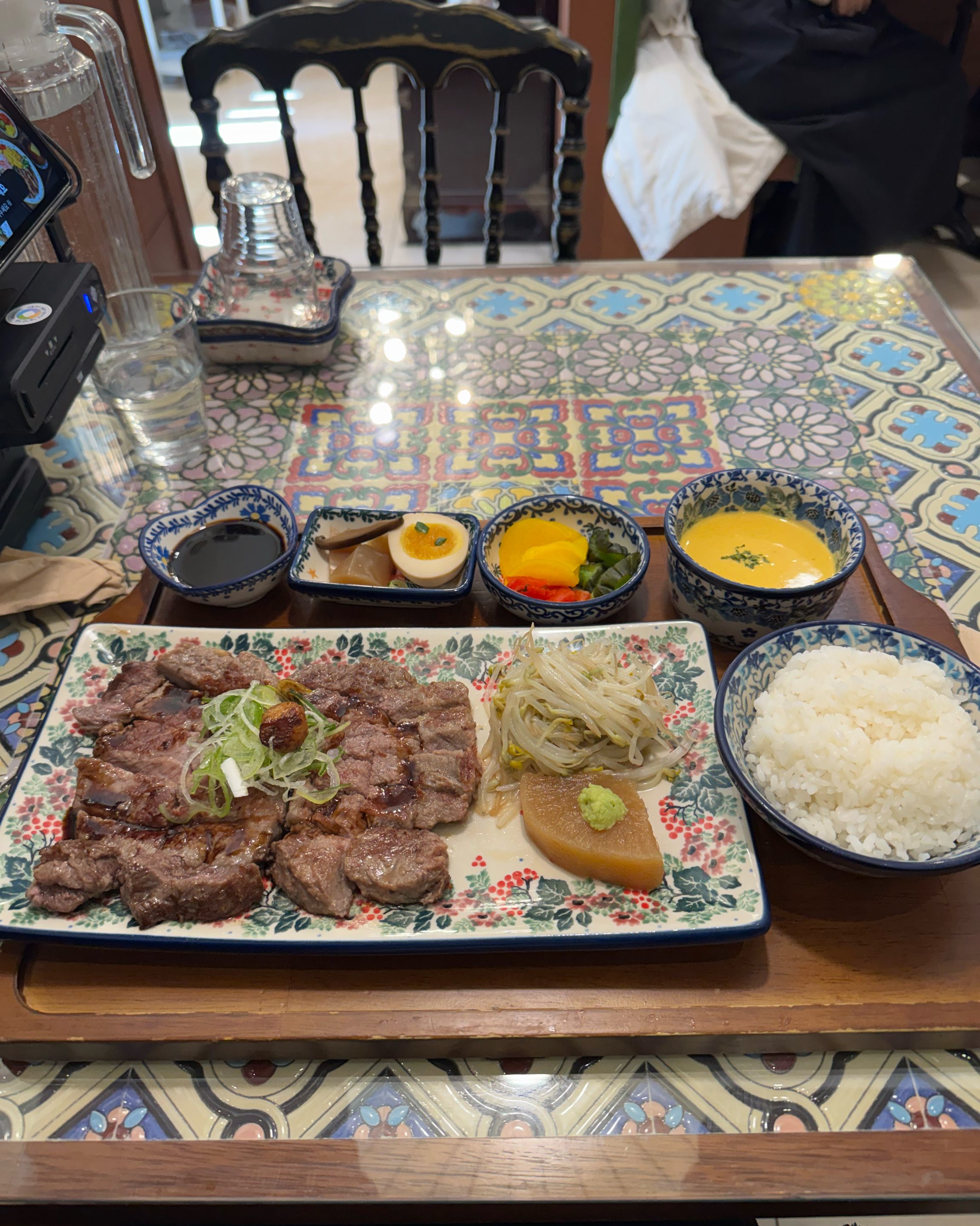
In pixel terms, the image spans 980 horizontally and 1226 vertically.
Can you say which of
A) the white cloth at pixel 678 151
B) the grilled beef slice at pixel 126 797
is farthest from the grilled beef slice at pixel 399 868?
the white cloth at pixel 678 151

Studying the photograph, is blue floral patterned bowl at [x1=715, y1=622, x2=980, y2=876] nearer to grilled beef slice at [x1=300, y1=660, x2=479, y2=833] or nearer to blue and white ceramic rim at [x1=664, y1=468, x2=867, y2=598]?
blue and white ceramic rim at [x1=664, y1=468, x2=867, y2=598]

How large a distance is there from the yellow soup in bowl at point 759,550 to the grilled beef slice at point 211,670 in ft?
2.95

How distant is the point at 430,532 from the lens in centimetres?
195

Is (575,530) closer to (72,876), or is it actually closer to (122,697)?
(122,697)

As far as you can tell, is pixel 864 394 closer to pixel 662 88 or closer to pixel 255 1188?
pixel 255 1188

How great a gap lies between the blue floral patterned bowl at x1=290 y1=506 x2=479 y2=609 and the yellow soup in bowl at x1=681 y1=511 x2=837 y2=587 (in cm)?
46

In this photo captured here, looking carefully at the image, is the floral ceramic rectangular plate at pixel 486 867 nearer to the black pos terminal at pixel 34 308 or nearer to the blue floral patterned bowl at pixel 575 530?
the blue floral patterned bowl at pixel 575 530

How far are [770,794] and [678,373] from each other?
1.49 m

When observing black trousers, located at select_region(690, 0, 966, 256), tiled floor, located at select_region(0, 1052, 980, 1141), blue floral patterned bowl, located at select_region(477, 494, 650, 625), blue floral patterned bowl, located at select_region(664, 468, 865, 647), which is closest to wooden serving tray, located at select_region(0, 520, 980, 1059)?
tiled floor, located at select_region(0, 1052, 980, 1141)

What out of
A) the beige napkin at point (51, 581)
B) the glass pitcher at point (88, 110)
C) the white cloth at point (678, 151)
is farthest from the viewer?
the white cloth at point (678, 151)

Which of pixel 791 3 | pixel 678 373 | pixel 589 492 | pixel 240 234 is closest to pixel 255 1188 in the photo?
pixel 589 492

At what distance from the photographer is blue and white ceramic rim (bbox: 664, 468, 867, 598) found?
1.66 meters

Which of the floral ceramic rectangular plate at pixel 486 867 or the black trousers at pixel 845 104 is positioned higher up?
the floral ceramic rectangular plate at pixel 486 867

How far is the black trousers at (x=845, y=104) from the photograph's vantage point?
14.4 feet
